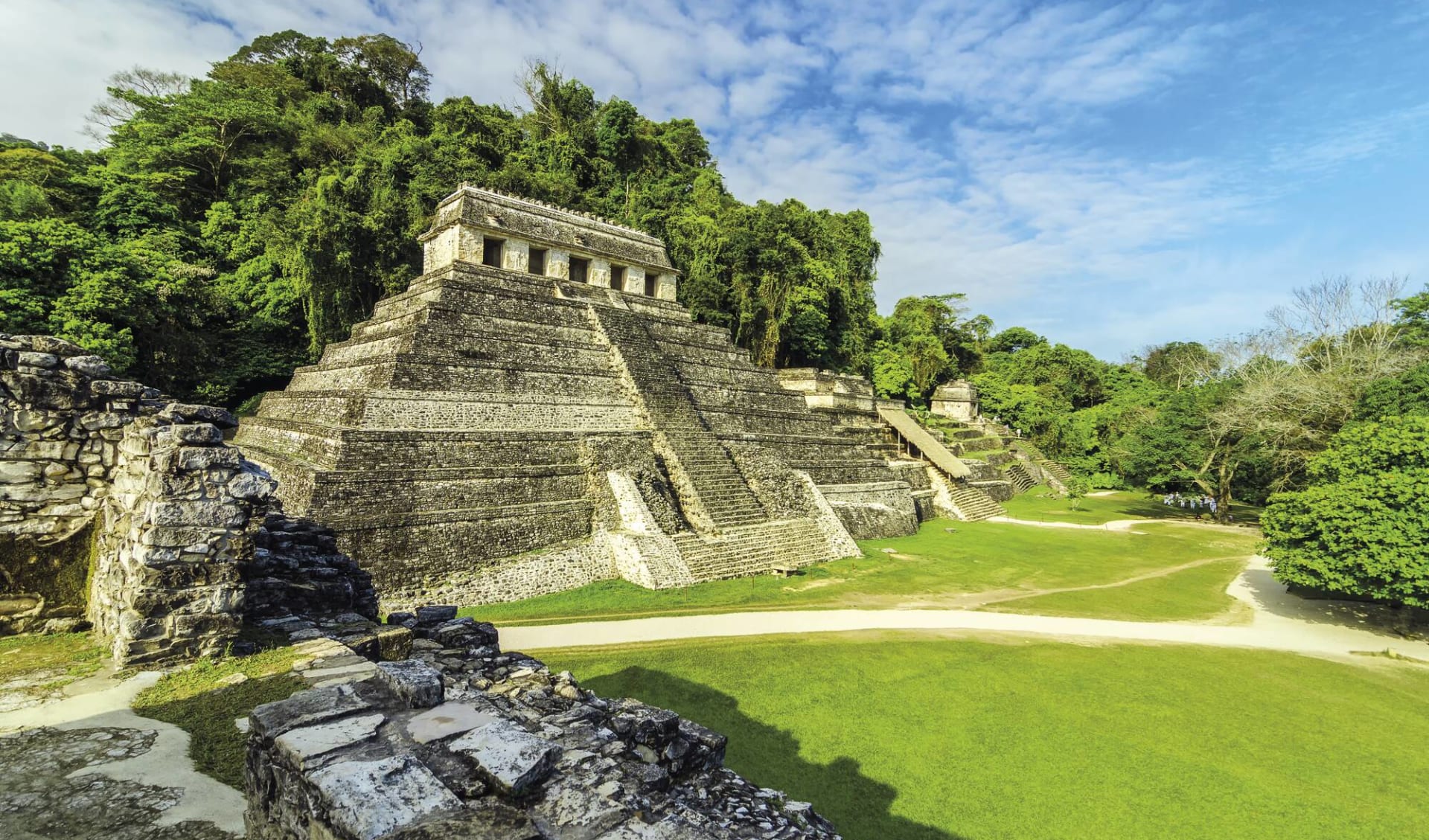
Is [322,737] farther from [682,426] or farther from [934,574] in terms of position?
[934,574]

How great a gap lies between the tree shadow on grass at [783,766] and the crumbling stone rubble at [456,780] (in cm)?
168

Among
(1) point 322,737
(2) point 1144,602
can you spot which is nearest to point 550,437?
(1) point 322,737

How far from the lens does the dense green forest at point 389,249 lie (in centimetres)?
1903

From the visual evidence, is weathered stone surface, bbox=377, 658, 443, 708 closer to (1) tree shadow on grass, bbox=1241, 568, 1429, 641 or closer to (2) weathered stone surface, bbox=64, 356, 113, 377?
(2) weathered stone surface, bbox=64, 356, 113, 377

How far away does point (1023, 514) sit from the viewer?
1128 inches

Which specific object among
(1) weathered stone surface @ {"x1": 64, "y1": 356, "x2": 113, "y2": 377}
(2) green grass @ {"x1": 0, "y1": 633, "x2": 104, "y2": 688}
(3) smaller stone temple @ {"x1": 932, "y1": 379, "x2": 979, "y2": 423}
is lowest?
(2) green grass @ {"x1": 0, "y1": 633, "x2": 104, "y2": 688}

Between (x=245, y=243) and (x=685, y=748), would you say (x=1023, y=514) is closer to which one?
(x=685, y=748)

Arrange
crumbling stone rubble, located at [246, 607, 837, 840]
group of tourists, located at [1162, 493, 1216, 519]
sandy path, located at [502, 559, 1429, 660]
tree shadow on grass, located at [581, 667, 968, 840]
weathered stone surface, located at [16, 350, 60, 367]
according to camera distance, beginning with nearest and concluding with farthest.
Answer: crumbling stone rubble, located at [246, 607, 837, 840] → weathered stone surface, located at [16, 350, 60, 367] → tree shadow on grass, located at [581, 667, 968, 840] → sandy path, located at [502, 559, 1429, 660] → group of tourists, located at [1162, 493, 1216, 519]

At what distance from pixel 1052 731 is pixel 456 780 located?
25.5 feet

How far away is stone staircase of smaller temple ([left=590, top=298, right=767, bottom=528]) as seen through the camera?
664 inches

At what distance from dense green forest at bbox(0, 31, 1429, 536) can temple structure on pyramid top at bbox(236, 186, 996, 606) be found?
4670mm

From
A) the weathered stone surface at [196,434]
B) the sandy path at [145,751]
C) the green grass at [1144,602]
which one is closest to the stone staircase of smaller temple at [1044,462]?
the green grass at [1144,602]

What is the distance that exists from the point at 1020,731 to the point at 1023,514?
76.6 ft

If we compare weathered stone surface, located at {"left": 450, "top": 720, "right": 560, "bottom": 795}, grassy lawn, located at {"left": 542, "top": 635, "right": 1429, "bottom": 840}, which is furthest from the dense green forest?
weathered stone surface, located at {"left": 450, "top": 720, "right": 560, "bottom": 795}
